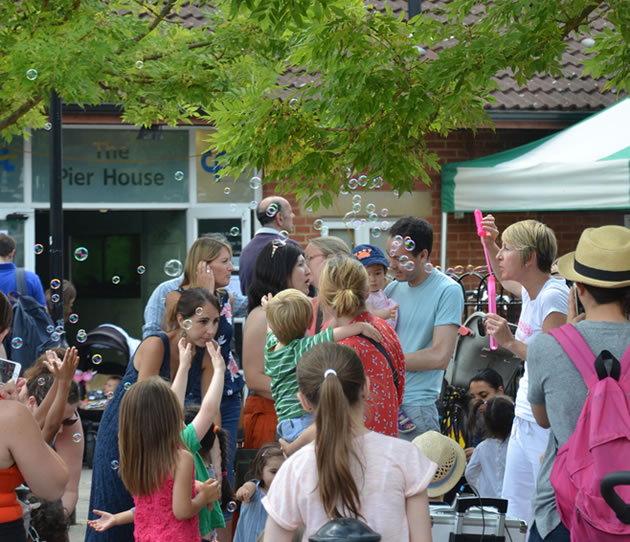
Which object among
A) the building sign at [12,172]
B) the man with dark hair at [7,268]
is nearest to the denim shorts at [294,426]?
the man with dark hair at [7,268]

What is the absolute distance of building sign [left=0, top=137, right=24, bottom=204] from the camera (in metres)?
11.2

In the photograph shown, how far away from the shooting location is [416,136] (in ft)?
19.6

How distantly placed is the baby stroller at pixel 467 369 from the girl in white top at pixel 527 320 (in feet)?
7.92

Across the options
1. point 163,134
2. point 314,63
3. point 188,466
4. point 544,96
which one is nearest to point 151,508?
point 188,466

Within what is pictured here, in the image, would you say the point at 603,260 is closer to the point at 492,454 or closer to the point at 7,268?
the point at 492,454

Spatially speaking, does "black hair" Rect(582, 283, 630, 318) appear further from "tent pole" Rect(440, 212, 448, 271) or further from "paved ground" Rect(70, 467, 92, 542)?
"tent pole" Rect(440, 212, 448, 271)

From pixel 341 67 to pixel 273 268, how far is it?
3.73ft

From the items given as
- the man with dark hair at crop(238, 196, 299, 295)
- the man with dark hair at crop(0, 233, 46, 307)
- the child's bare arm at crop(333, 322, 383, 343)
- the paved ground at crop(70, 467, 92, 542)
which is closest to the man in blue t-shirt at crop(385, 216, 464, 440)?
the child's bare arm at crop(333, 322, 383, 343)

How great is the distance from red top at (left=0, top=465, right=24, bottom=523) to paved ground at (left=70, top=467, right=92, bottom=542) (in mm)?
3231

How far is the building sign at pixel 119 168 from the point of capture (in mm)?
11398

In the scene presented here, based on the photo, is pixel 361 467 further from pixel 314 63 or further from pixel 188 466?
pixel 314 63

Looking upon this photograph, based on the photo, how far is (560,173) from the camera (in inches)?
360

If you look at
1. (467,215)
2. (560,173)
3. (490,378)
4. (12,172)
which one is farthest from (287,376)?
(12,172)

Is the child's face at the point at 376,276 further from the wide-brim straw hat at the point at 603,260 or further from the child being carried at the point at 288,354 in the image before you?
the wide-brim straw hat at the point at 603,260
